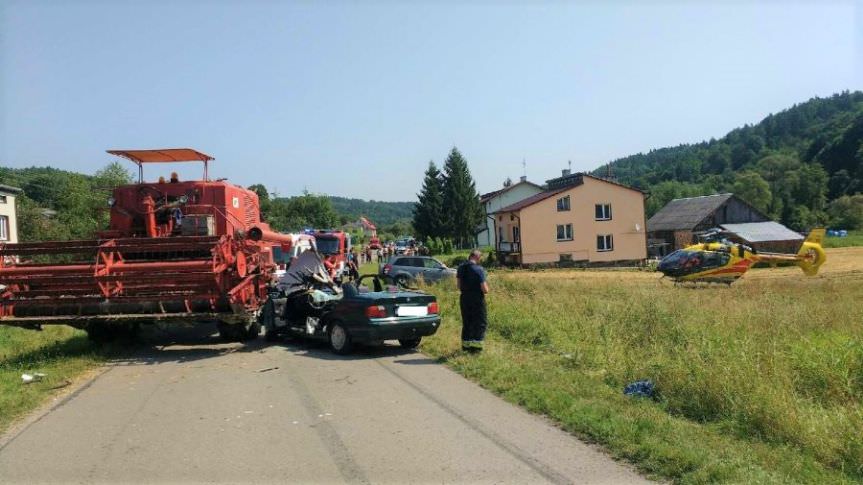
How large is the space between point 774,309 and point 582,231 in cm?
4032

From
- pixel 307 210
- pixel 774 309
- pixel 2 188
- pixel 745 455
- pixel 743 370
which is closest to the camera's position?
pixel 745 455

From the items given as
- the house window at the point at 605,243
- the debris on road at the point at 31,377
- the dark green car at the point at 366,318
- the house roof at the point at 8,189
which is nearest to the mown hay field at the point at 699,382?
the dark green car at the point at 366,318

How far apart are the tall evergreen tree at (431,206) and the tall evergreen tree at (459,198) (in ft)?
2.38

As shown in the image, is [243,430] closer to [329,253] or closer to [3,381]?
[3,381]

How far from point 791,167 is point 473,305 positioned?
121m

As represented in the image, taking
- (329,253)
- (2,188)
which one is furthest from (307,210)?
(329,253)

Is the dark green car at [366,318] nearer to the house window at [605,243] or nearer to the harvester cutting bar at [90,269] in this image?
the harvester cutting bar at [90,269]

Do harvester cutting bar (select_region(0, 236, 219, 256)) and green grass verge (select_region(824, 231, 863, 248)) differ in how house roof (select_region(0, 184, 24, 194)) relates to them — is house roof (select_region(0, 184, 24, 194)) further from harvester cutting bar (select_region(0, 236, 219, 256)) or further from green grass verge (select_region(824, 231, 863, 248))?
green grass verge (select_region(824, 231, 863, 248))

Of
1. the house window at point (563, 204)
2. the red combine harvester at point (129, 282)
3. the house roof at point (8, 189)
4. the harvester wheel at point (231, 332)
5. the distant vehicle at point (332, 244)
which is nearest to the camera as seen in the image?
the red combine harvester at point (129, 282)

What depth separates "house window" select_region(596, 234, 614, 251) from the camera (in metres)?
53.5

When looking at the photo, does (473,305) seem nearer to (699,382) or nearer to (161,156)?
(699,382)

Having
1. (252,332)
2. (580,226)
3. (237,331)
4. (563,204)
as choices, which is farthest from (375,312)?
(580,226)

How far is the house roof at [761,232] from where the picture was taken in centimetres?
5978

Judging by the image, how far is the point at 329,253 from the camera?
2444 cm
